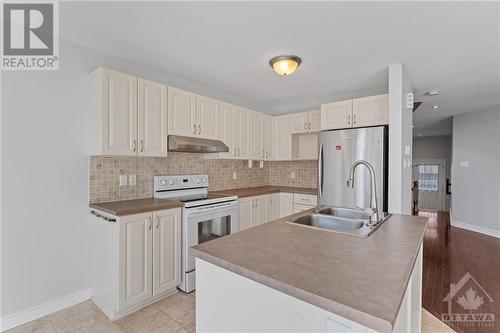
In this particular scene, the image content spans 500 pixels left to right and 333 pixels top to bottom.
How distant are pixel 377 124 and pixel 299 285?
278 centimetres

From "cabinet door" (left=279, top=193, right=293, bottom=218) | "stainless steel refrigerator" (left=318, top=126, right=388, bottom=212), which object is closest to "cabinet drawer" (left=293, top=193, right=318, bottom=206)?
"cabinet door" (left=279, top=193, right=293, bottom=218)

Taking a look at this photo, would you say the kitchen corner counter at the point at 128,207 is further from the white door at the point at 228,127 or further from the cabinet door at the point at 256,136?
the cabinet door at the point at 256,136

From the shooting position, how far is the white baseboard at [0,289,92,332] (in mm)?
1901

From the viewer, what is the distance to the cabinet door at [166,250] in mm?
2285

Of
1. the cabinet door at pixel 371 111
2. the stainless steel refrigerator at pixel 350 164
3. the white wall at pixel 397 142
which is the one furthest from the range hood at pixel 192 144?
the white wall at pixel 397 142

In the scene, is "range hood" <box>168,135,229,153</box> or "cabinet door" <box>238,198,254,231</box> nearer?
"range hood" <box>168,135,229,153</box>

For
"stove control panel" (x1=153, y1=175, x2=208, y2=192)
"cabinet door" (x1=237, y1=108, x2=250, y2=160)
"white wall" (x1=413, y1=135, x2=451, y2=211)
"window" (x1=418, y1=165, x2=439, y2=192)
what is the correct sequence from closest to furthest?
1. "stove control panel" (x1=153, y1=175, x2=208, y2=192)
2. "cabinet door" (x1=237, y1=108, x2=250, y2=160)
3. "white wall" (x1=413, y1=135, x2=451, y2=211)
4. "window" (x1=418, y1=165, x2=439, y2=192)

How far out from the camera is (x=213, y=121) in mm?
3227

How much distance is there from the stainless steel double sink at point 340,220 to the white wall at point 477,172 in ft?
16.0

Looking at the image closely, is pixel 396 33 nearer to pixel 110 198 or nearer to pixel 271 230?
pixel 271 230

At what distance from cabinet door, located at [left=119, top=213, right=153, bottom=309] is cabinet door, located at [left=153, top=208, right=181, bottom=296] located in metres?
0.05

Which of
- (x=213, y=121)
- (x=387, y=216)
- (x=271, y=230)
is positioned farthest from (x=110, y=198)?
(x=387, y=216)

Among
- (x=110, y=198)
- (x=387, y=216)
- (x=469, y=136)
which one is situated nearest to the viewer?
(x=387, y=216)

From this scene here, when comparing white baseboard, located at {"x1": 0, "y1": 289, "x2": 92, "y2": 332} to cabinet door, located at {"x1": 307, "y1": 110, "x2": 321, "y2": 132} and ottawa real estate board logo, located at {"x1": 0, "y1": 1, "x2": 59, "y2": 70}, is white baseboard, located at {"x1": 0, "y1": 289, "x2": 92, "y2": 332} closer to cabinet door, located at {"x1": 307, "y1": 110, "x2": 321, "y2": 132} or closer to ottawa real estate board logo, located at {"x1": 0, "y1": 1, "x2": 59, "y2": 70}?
ottawa real estate board logo, located at {"x1": 0, "y1": 1, "x2": 59, "y2": 70}
